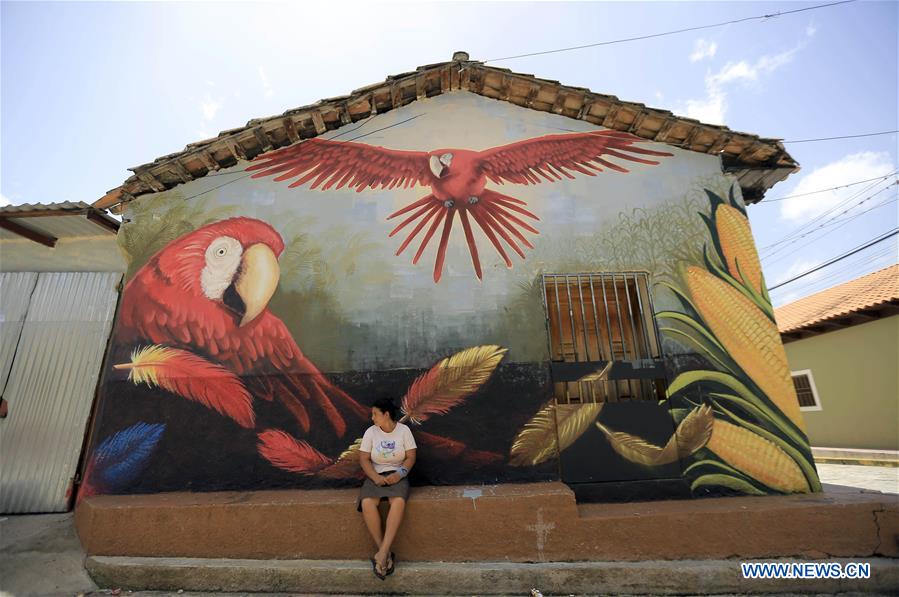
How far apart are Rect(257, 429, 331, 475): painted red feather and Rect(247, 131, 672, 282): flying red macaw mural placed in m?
2.42

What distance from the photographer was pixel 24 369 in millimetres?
5227

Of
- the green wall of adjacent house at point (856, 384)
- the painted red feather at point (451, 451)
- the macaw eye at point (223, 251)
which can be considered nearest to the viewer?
the painted red feather at point (451, 451)

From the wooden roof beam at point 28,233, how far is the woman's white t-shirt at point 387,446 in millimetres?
5470

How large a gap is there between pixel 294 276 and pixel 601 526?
397 centimetres

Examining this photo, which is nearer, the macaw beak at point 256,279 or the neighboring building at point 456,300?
the neighboring building at point 456,300

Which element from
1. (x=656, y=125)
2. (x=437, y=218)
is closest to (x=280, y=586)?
(x=437, y=218)

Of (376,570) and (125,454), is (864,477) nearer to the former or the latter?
(376,570)

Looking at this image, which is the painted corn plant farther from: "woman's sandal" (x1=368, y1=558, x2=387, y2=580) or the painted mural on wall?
"woman's sandal" (x1=368, y1=558, x2=387, y2=580)

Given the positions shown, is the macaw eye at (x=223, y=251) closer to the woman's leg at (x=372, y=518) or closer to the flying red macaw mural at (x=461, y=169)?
the flying red macaw mural at (x=461, y=169)

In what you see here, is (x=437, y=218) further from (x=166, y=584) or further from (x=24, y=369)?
(x=24, y=369)

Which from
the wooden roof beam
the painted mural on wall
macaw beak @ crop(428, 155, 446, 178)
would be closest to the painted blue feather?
the painted mural on wall

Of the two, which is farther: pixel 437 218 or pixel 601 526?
pixel 437 218

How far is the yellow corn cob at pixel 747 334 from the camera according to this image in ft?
14.8

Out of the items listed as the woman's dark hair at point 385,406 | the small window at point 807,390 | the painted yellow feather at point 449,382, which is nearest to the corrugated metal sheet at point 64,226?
the woman's dark hair at point 385,406
